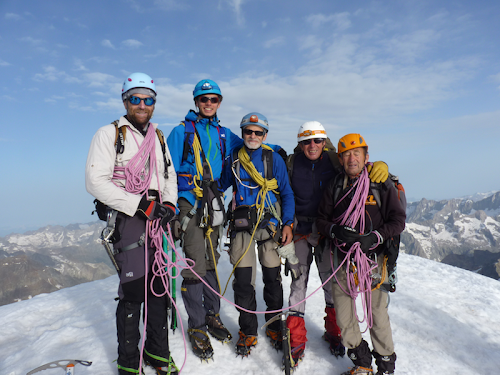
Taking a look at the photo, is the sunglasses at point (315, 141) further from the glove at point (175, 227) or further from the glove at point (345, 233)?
the glove at point (175, 227)

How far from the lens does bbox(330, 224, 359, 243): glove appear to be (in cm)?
354

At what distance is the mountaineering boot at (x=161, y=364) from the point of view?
12.1 feet

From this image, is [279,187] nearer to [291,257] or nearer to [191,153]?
[291,257]

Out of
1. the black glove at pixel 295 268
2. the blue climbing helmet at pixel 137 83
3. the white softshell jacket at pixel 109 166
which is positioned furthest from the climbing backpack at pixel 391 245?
the blue climbing helmet at pixel 137 83

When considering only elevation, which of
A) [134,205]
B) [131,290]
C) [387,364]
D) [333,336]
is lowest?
[333,336]

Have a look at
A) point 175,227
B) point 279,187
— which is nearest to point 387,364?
point 279,187

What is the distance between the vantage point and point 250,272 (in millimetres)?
4371

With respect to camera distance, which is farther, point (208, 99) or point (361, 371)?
point (208, 99)

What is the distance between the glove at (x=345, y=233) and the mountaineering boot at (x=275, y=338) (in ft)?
6.42

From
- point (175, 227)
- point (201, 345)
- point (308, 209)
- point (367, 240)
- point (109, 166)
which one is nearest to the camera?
point (109, 166)

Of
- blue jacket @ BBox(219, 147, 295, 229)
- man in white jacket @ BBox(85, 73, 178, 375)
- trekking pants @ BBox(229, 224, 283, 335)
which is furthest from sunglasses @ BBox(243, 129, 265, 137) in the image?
trekking pants @ BBox(229, 224, 283, 335)

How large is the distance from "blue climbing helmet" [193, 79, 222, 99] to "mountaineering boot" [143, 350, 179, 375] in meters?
3.84

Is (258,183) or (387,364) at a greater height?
(258,183)

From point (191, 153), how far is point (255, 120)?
1119mm
